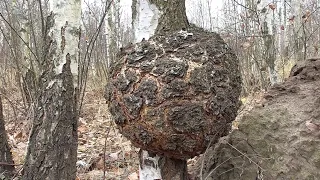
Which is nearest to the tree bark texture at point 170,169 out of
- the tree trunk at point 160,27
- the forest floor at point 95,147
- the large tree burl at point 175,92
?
the tree trunk at point 160,27

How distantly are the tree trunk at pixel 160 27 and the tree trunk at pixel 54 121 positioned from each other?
554 mm

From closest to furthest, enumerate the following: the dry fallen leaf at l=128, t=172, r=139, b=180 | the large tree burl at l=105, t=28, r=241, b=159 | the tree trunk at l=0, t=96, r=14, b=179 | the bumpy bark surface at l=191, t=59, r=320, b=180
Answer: the large tree burl at l=105, t=28, r=241, b=159
the bumpy bark surface at l=191, t=59, r=320, b=180
the tree trunk at l=0, t=96, r=14, b=179
the dry fallen leaf at l=128, t=172, r=139, b=180

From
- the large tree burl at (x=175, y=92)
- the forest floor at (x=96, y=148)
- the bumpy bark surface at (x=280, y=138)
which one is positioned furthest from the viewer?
the forest floor at (x=96, y=148)

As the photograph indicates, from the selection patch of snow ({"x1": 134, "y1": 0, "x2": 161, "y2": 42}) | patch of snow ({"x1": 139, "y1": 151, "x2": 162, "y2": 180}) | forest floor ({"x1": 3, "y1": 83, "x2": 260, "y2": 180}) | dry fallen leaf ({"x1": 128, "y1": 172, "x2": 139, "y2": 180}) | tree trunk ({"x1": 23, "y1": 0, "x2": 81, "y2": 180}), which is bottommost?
dry fallen leaf ({"x1": 128, "y1": 172, "x2": 139, "y2": 180})

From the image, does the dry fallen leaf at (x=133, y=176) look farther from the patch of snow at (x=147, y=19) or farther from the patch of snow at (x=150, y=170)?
the patch of snow at (x=147, y=19)

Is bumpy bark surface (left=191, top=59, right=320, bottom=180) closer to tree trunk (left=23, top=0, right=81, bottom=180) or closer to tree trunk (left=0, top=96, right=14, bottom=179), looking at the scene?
tree trunk (left=23, top=0, right=81, bottom=180)

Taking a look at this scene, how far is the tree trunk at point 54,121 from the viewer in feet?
9.14

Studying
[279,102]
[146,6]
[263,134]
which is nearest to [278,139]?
[263,134]

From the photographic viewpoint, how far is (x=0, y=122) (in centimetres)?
306

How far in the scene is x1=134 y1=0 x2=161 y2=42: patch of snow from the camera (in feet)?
9.31

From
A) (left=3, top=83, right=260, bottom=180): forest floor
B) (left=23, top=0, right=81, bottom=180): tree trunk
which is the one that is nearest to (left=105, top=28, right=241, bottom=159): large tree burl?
(left=23, top=0, right=81, bottom=180): tree trunk

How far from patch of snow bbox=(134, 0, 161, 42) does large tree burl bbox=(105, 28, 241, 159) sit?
0.68 feet

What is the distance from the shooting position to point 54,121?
280cm

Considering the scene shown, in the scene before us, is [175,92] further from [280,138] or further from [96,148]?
[96,148]
